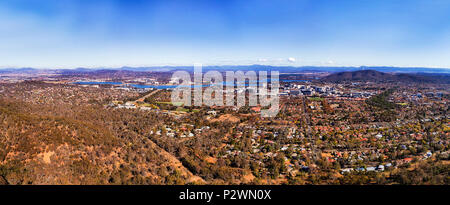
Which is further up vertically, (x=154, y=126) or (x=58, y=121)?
(x=58, y=121)

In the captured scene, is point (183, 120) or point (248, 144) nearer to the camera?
point (248, 144)

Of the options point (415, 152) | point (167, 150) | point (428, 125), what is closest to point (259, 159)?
point (167, 150)
